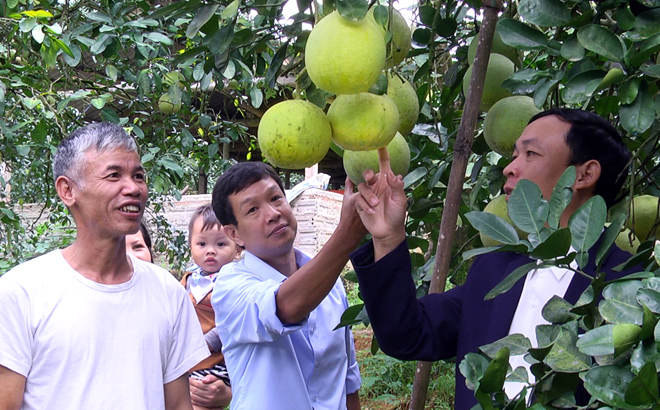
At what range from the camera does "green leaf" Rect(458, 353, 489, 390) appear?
29.2 inches

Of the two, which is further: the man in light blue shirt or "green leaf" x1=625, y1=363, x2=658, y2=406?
the man in light blue shirt

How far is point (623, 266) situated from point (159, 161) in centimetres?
278

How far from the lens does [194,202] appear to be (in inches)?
311

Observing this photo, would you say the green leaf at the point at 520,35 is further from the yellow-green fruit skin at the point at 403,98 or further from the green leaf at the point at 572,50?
the yellow-green fruit skin at the point at 403,98

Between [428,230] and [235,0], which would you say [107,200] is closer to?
[235,0]

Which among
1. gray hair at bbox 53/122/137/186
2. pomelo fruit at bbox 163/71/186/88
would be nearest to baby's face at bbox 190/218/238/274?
pomelo fruit at bbox 163/71/186/88

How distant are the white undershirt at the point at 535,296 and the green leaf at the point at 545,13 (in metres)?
0.44

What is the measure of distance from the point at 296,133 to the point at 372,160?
0.91 feet

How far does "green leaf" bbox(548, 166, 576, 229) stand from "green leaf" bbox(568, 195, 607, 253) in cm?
2

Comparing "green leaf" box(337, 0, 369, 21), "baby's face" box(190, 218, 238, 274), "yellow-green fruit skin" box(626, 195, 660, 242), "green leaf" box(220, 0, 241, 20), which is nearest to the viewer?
"green leaf" box(337, 0, 369, 21)

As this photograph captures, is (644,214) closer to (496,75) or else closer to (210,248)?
(496,75)

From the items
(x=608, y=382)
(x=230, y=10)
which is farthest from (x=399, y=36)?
(x=608, y=382)

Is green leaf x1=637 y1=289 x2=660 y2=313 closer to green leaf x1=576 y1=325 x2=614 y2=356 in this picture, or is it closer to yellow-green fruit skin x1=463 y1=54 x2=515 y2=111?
green leaf x1=576 y1=325 x2=614 y2=356

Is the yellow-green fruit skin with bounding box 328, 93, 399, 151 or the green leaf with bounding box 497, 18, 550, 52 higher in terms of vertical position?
the green leaf with bounding box 497, 18, 550, 52
